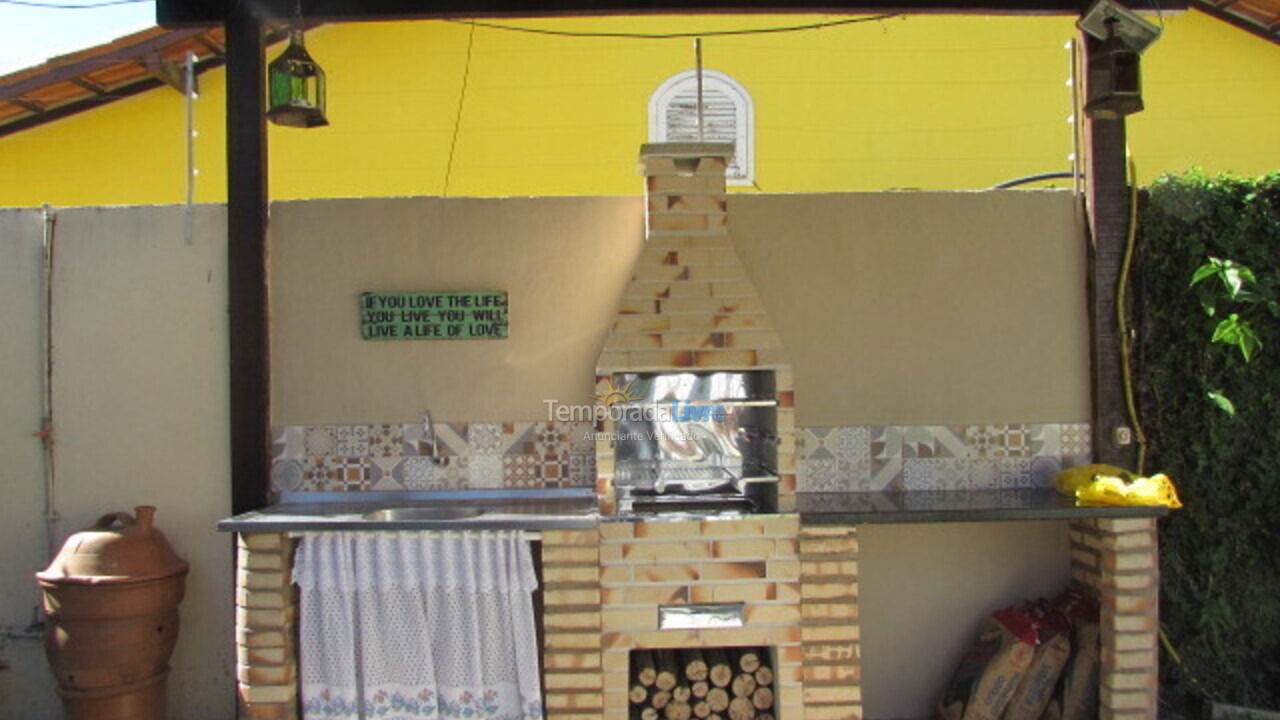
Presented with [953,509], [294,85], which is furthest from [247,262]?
[953,509]

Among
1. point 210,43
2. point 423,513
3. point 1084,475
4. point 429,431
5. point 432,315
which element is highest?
point 210,43

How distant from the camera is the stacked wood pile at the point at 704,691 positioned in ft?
12.4

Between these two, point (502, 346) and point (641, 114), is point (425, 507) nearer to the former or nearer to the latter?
point (502, 346)

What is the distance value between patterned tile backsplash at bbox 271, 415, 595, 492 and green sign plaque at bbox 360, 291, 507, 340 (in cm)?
44

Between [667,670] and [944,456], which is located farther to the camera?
[944,456]

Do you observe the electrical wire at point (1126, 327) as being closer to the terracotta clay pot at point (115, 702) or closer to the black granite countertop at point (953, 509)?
the black granite countertop at point (953, 509)

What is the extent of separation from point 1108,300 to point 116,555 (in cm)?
459

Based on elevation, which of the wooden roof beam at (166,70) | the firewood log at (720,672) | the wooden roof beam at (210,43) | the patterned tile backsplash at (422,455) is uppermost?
the wooden roof beam at (210,43)

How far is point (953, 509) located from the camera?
3.81 metres

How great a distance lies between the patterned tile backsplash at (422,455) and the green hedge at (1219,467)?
275 centimetres

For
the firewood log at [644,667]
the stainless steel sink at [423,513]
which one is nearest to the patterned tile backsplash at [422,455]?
the stainless steel sink at [423,513]

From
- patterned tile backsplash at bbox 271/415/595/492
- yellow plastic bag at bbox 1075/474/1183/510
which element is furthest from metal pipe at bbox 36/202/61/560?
yellow plastic bag at bbox 1075/474/1183/510

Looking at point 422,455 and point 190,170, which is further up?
point 190,170

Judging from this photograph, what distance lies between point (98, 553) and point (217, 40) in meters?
4.02
